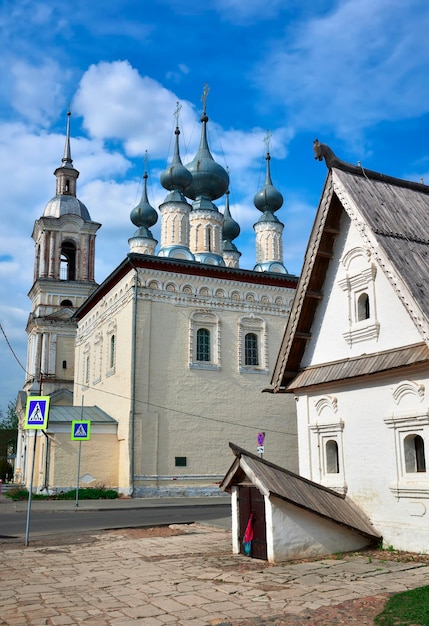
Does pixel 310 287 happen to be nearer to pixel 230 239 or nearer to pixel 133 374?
pixel 133 374

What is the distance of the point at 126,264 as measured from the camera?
27422 millimetres

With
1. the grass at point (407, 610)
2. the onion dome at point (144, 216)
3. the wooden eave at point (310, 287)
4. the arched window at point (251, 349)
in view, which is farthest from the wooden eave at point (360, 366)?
the onion dome at point (144, 216)

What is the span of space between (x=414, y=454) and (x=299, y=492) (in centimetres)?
181

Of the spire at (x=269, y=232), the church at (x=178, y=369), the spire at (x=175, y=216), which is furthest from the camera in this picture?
the spire at (x=269, y=232)

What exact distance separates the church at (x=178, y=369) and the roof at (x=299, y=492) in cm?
1435

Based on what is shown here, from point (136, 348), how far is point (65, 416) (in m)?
4.40

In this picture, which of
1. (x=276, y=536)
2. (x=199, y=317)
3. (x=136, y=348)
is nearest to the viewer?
(x=276, y=536)

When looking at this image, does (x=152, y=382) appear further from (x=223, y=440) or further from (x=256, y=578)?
(x=256, y=578)

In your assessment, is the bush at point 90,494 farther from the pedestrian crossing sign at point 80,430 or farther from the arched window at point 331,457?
the arched window at point 331,457

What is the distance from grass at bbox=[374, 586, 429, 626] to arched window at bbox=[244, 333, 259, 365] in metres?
22.4

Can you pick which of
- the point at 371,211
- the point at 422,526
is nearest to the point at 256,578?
the point at 422,526

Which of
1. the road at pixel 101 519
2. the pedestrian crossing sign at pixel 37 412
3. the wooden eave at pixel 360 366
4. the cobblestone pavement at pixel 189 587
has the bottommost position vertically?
the cobblestone pavement at pixel 189 587

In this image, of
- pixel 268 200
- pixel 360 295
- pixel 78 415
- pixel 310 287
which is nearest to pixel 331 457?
pixel 360 295

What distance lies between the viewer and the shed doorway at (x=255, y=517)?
30.7ft
